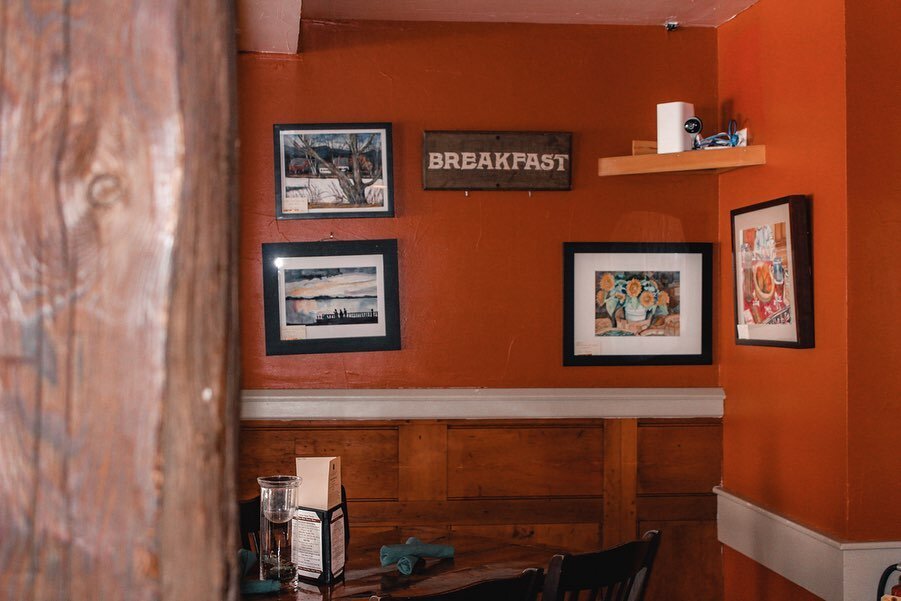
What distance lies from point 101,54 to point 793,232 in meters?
2.67

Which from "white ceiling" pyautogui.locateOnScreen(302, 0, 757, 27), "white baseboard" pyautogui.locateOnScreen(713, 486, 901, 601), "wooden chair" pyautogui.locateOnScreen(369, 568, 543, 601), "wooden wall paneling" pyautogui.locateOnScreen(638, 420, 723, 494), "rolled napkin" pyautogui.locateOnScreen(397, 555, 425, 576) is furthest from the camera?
"wooden wall paneling" pyautogui.locateOnScreen(638, 420, 723, 494)

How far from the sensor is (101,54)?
2.09ft

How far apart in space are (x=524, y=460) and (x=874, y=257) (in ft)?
5.08

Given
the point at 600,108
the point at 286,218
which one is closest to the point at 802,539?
the point at 600,108

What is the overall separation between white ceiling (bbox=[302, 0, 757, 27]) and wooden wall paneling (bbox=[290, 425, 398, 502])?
1680 millimetres

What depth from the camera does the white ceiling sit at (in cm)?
336

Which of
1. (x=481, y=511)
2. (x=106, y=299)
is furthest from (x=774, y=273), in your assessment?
(x=106, y=299)

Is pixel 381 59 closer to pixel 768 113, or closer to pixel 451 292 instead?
pixel 451 292

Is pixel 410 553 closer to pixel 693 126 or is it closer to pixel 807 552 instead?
pixel 807 552

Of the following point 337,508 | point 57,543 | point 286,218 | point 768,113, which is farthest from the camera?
point 286,218

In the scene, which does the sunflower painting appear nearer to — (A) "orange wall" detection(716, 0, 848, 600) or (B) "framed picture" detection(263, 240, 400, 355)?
(A) "orange wall" detection(716, 0, 848, 600)

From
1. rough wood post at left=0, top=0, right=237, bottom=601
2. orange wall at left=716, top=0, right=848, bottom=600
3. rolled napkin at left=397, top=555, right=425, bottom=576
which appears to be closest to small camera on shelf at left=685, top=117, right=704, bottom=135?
orange wall at left=716, top=0, right=848, bottom=600

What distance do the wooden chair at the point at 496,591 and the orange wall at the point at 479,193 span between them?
5.38 ft

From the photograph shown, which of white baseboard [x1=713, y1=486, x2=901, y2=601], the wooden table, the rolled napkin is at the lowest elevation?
white baseboard [x1=713, y1=486, x2=901, y2=601]
